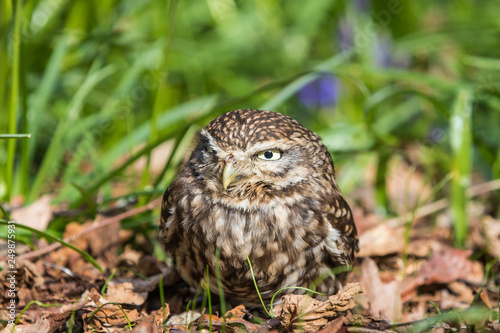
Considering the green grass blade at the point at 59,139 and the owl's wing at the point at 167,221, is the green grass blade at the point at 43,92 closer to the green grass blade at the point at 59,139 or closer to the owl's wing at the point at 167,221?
the green grass blade at the point at 59,139

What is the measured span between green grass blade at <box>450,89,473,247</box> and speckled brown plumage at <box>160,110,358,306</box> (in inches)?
56.6

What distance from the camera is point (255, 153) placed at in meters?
2.73

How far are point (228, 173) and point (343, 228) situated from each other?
698 mm

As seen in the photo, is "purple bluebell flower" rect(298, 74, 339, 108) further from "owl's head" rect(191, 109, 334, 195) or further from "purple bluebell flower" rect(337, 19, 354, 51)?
"owl's head" rect(191, 109, 334, 195)

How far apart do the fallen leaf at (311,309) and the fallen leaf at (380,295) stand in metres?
0.62

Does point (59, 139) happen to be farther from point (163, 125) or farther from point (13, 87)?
point (163, 125)

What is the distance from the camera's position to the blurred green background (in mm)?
3887

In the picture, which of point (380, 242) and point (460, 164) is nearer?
point (380, 242)

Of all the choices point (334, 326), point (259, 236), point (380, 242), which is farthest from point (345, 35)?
point (334, 326)

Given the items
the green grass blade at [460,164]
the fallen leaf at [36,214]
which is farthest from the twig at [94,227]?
the green grass blade at [460,164]

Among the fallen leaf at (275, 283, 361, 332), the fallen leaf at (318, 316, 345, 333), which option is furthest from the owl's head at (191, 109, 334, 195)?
the fallen leaf at (318, 316, 345, 333)

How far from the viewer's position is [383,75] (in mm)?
4797

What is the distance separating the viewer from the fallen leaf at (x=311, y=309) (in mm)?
2592

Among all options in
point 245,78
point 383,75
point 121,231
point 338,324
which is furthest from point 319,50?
point 338,324
